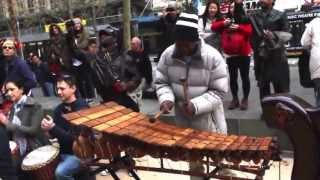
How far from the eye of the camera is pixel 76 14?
4228cm

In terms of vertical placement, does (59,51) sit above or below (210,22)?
below

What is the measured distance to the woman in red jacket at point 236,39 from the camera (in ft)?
23.0

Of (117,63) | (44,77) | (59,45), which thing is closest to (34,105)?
(117,63)

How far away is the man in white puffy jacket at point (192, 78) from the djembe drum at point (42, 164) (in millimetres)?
1382

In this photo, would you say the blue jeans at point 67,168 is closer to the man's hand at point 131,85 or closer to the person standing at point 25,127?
the person standing at point 25,127

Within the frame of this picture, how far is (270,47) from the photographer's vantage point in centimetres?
652

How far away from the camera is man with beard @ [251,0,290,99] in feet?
21.4

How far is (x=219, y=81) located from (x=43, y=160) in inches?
74.8

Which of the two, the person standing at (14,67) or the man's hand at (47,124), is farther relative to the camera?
the person standing at (14,67)

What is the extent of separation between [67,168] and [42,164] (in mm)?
236

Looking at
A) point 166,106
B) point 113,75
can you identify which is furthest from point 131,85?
point 166,106

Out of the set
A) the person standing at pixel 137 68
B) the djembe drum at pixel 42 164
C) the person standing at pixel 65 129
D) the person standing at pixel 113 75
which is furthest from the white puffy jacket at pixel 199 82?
the person standing at pixel 137 68

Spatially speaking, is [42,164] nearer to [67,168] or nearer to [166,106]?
[67,168]

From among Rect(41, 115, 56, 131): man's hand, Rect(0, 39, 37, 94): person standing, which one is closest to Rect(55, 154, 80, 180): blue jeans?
Rect(41, 115, 56, 131): man's hand
